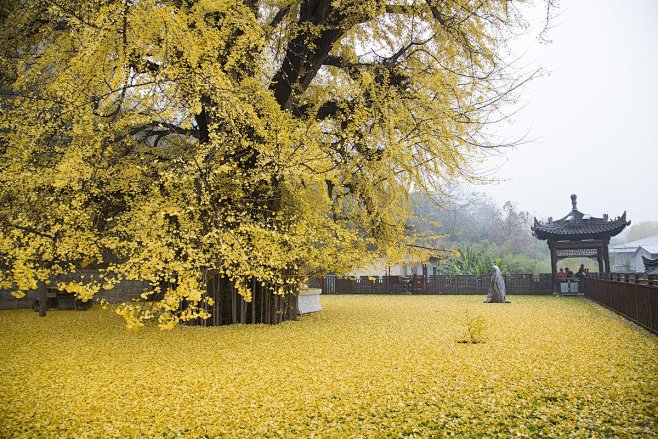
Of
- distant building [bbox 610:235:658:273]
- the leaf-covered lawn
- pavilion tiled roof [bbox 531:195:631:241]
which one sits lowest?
the leaf-covered lawn

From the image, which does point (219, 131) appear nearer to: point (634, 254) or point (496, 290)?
point (496, 290)

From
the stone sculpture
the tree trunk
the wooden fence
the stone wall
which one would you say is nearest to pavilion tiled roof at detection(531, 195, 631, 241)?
the wooden fence

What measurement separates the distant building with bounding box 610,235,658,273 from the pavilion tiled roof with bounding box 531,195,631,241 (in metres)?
11.7

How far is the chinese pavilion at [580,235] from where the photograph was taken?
69.9 feet

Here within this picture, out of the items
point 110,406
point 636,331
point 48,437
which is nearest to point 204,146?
point 110,406

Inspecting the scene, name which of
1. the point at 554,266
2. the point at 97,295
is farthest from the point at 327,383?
the point at 554,266

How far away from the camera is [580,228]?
2177cm

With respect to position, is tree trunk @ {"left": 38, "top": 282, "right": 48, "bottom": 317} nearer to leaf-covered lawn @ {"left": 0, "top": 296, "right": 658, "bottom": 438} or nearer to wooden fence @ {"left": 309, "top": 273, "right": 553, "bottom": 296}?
leaf-covered lawn @ {"left": 0, "top": 296, "right": 658, "bottom": 438}

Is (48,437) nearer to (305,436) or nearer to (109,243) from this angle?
(305,436)

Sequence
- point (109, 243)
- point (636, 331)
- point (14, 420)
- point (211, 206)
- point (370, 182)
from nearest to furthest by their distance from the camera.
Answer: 1. point (14, 420)
2. point (109, 243)
3. point (211, 206)
4. point (636, 331)
5. point (370, 182)

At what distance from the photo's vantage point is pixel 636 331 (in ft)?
27.9

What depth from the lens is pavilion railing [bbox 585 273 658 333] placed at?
8258 millimetres

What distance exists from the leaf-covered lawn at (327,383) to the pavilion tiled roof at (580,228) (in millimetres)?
13898

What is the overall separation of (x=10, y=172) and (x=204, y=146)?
88.5 inches
